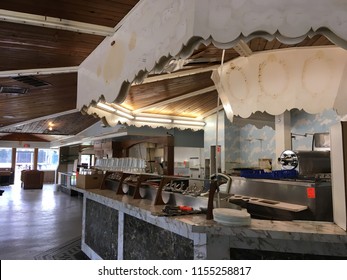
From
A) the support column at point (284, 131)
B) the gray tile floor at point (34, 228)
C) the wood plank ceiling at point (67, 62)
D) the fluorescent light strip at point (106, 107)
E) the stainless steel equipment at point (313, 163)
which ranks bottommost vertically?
the gray tile floor at point (34, 228)

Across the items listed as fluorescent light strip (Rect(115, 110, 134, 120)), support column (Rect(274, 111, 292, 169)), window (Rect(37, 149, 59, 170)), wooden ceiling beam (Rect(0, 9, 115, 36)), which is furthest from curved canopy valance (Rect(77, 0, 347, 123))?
window (Rect(37, 149, 59, 170))

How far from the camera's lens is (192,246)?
205 cm

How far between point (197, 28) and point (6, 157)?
63.5ft

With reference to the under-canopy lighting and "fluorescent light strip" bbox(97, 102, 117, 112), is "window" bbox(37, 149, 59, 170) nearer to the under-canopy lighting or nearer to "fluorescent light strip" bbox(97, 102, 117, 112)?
the under-canopy lighting

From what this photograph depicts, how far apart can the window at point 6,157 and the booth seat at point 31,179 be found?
3.12 meters

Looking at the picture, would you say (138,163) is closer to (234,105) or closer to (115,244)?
(115,244)

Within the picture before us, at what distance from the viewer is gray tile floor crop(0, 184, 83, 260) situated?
4617 mm

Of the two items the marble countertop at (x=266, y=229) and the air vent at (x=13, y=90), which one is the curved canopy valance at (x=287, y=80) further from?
the air vent at (x=13, y=90)

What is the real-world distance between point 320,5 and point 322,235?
135 centimetres

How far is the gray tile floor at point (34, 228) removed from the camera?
15.1 feet

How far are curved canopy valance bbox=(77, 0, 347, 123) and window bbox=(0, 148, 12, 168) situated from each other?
18.0 metres

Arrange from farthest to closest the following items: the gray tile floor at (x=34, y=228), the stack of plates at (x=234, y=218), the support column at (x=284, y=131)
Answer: the support column at (x=284, y=131)
the gray tile floor at (x=34, y=228)
the stack of plates at (x=234, y=218)

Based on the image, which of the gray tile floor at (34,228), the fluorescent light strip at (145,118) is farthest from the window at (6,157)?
the fluorescent light strip at (145,118)
